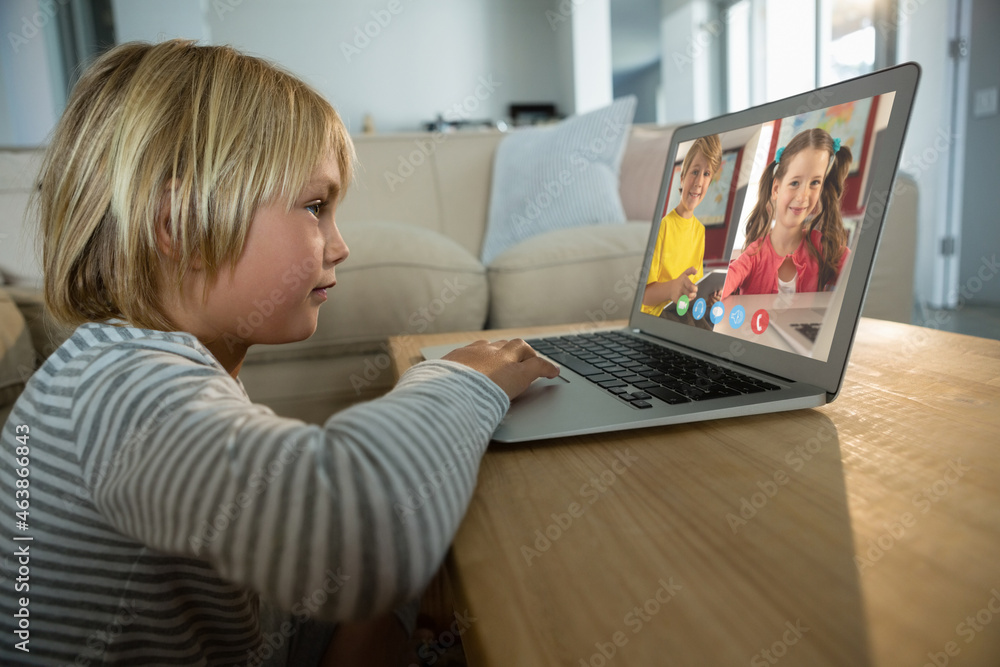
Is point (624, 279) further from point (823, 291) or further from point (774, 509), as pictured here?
point (774, 509)

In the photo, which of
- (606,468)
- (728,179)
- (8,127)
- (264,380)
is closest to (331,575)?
(606,468)

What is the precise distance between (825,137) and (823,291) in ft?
0.48

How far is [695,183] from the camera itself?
0.78 metres

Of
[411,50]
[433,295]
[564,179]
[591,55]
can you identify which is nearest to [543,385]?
[433,295]

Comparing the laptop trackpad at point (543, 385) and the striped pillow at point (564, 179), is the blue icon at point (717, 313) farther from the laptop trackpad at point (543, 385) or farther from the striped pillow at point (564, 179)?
the striped pillow at point (564, 179)

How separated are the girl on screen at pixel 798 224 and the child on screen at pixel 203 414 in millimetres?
232

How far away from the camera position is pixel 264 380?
139cm

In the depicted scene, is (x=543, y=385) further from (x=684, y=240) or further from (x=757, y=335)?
(x=684, y=240)

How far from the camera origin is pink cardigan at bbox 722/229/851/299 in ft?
1.80

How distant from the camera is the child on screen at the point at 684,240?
0.74 meters

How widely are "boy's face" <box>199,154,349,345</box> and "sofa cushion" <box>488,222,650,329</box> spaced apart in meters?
0.89

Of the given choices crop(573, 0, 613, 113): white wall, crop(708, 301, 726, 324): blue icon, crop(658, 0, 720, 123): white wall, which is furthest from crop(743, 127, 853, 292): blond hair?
crop(573, 0, 613, 113): white wall

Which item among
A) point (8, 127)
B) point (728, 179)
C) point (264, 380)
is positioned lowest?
point (264, 380)

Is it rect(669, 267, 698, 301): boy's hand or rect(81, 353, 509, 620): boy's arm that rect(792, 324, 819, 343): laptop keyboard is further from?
rect(81, 353, 509, 620): boy's arm
